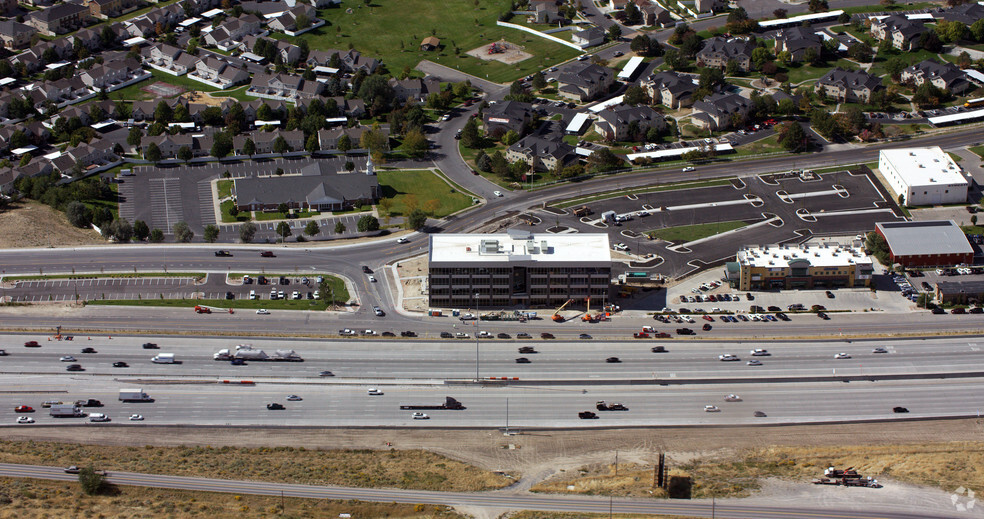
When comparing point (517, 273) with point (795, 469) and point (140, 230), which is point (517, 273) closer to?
point (795, 469)

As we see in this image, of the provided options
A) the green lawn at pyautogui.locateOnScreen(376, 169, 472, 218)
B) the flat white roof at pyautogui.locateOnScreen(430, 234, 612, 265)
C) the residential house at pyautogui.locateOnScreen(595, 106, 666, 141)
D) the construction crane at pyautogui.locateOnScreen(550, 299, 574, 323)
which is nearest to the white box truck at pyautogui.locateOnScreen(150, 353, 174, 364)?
the flat white roof at pyautogui.locateOnScreen(430, 234, 612, 265)

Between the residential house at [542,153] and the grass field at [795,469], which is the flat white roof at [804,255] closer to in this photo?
the grass field at [795,469]

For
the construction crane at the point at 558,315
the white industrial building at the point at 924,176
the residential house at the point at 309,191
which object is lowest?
the construction crane at the point at 558,315

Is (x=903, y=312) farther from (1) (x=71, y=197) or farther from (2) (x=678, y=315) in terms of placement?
(1) (x=71, y=197)

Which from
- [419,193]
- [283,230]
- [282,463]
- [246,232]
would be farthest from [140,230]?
[282,463]

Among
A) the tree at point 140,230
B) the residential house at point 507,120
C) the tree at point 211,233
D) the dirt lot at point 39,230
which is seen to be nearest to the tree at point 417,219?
the tree at point 211,233

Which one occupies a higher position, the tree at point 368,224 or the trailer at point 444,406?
the tree at point 368,224

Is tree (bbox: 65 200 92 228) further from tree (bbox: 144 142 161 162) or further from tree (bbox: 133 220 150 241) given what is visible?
tree (bbox: 144 142 161 162)
